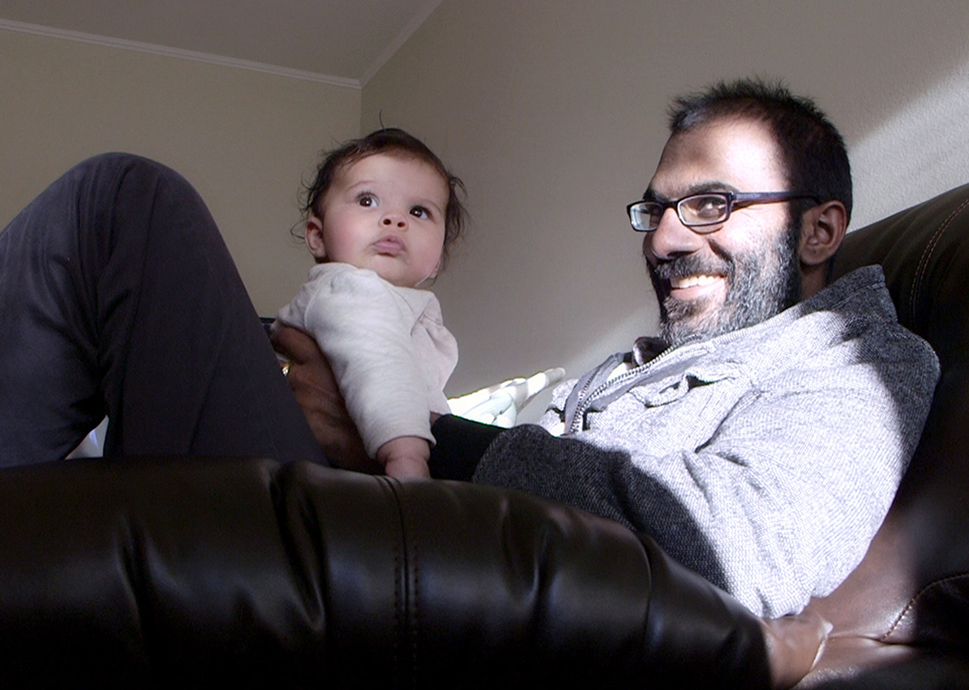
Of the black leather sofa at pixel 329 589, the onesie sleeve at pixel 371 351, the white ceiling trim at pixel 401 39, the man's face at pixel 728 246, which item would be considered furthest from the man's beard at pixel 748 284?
the white ceiling trim at pixel 401 39

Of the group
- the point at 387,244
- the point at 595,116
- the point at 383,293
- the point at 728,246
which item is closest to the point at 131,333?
the point at 383,293

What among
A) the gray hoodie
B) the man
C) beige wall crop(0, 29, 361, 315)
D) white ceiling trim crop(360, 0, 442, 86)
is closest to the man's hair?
the man

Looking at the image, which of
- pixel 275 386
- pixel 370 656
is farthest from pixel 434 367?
pixel 370 656

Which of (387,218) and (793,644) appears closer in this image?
(793,644)

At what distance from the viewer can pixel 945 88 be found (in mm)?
1441

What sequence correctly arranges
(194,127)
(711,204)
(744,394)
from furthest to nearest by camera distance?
(194,127) < (711,204) < (744,394)

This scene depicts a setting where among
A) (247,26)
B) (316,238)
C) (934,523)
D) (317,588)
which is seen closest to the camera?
(317,588)

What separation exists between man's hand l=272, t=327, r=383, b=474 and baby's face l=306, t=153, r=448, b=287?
17cm

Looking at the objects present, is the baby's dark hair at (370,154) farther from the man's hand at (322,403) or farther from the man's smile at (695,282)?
the man's smile at (695,282)

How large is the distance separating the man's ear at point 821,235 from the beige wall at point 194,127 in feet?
11.8

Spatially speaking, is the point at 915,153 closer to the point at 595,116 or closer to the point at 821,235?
the point at 821,235

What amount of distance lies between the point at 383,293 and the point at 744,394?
1.83ft

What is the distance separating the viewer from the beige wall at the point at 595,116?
1526mm

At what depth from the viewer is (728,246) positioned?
1.30 metres
